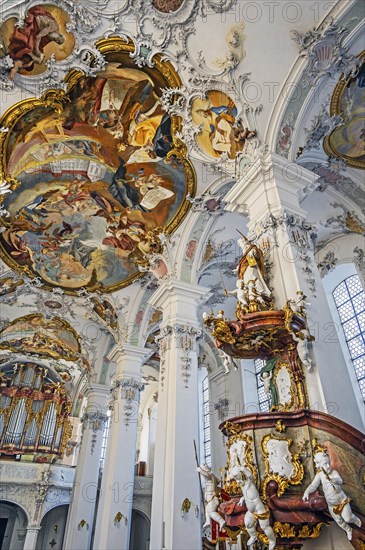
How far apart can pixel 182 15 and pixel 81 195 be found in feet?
17.7

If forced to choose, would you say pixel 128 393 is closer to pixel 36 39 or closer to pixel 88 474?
pixel 88 474

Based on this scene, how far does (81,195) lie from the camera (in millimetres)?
11273

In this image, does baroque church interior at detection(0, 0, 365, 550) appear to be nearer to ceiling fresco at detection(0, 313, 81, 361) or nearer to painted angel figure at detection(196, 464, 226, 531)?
painted angel figure at detection(196, 464, 226, 531)

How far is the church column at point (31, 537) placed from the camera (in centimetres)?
1867

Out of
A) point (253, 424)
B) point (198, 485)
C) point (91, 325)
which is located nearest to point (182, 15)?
point (253, 424)

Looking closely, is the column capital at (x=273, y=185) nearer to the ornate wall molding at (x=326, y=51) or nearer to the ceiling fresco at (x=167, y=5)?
the ornate wall molding at (x=326, y=51)

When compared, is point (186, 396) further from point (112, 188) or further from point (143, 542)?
point (143, 542)

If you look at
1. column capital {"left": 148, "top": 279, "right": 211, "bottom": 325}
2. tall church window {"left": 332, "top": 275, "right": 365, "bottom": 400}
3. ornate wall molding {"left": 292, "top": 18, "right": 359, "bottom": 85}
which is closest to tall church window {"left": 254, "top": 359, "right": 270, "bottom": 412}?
tall church window {"left": 332, "top": 275, "right": 365, "bottom": 400}

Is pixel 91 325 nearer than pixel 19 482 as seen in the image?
Yes

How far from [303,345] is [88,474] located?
13.3 m

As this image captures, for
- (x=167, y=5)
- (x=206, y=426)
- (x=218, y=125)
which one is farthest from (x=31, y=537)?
(x=167, y=5)

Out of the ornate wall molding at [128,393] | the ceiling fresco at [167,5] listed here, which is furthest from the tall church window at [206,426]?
the ceiling fresco at [167,5]

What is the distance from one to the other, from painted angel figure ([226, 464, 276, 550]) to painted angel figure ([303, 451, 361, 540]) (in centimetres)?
45

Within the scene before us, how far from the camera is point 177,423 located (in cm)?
862
